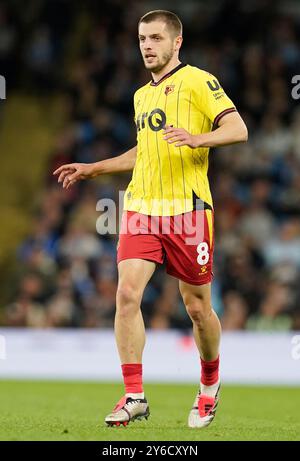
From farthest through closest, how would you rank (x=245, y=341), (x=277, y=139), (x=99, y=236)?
(x=277, y=139), (x=99, y=236), (x=245, y=341)

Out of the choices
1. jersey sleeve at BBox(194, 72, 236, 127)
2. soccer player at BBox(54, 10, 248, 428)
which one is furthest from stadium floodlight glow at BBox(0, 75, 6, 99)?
jersey sleeve at BBox(194, 72, 236, 127)

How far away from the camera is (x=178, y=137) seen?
6.59 meters

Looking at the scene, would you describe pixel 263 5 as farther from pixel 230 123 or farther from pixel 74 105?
pixel 230 123

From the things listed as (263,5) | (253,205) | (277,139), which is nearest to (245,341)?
(253,205)

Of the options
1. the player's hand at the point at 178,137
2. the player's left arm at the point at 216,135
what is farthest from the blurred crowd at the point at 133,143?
the player's hand at the point at 178,137

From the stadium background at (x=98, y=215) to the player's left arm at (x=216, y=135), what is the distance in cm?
200

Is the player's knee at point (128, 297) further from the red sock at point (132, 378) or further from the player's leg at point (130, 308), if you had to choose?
the red sock at point (132, 378)

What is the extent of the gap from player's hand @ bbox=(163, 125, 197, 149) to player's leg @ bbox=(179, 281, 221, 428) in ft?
3.35

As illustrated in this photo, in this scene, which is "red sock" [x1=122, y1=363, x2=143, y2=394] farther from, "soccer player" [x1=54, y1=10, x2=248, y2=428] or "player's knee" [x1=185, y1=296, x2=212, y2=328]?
"player's knee" [x1=185, y1=296, x2=212, y2=328]

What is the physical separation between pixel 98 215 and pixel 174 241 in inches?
348

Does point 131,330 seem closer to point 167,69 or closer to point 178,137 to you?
point 178,137

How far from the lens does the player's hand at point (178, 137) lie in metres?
6.59

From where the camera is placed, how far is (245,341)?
44.3 ft

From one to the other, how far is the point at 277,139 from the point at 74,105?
3652 millimetres
